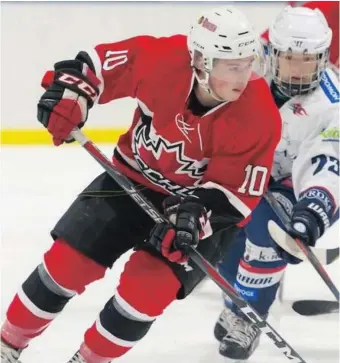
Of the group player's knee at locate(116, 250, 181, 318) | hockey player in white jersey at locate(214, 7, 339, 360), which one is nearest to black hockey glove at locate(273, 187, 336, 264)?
hockey player in white jersey at locate(214, 7, 339, 360)

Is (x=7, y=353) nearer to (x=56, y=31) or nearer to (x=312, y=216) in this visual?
(x=312, y=216)

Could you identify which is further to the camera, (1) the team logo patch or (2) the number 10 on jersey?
(1) the team logo patch

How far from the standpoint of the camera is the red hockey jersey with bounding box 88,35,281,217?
1.97 metres

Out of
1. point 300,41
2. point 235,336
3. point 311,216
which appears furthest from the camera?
point 235,336

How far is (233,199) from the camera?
1981 mm

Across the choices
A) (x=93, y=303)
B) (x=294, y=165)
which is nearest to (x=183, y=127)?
(x=294, y=165)

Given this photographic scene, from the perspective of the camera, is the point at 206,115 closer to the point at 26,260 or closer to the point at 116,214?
the point at 116,214

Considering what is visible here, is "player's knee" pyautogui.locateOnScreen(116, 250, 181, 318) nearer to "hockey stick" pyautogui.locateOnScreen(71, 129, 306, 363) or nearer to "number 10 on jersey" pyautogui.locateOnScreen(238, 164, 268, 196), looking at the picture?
"hockey stick" pyautogui.locateOnScreen(71, 129, 306, 363)

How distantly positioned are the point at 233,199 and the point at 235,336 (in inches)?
25.6

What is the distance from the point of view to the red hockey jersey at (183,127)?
1.97 m

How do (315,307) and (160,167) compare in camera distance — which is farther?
(315,307)

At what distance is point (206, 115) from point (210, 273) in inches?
13.2

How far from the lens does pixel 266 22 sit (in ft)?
13.3

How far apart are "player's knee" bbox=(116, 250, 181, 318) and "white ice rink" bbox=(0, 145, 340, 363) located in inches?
20.2
